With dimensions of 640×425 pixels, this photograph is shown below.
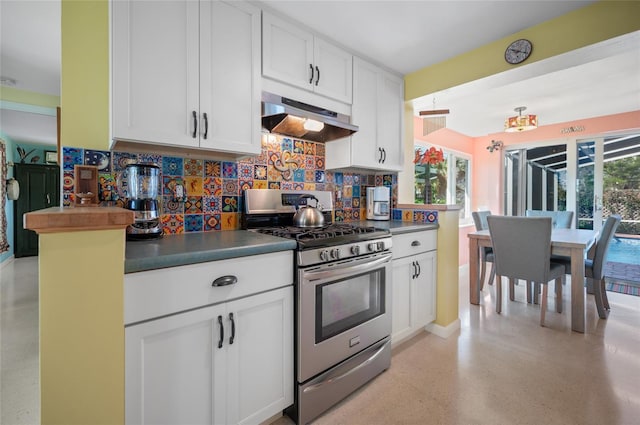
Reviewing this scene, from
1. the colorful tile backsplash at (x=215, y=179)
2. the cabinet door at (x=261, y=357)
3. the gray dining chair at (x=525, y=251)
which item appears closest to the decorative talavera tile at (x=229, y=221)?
the colorful tile backsplash at (x=215, y=179)

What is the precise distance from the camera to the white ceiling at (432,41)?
181cm

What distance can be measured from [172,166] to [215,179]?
10.1 inches

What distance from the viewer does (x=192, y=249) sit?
1197 millimetres

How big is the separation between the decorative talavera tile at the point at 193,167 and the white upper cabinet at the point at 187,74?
32 centimetres

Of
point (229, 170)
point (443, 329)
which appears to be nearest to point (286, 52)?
point (229, 170)

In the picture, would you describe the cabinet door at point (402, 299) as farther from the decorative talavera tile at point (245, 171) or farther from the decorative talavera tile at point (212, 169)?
the decorative talavera tile at point (212, 169)

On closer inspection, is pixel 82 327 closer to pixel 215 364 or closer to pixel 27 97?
pixel 215 364

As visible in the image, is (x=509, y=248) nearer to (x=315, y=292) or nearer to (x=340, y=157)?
(x=340, y=157)

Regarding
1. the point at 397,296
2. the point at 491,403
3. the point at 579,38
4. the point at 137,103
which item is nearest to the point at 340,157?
the point at 397,296

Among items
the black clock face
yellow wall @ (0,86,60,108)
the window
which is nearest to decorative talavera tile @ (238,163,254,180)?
the black clock face

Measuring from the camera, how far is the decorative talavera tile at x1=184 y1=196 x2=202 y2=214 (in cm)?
175

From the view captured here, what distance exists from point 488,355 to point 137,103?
8.86 feet

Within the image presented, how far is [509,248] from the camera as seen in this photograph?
2779mm

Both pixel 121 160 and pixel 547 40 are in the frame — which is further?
pixel 547 40
